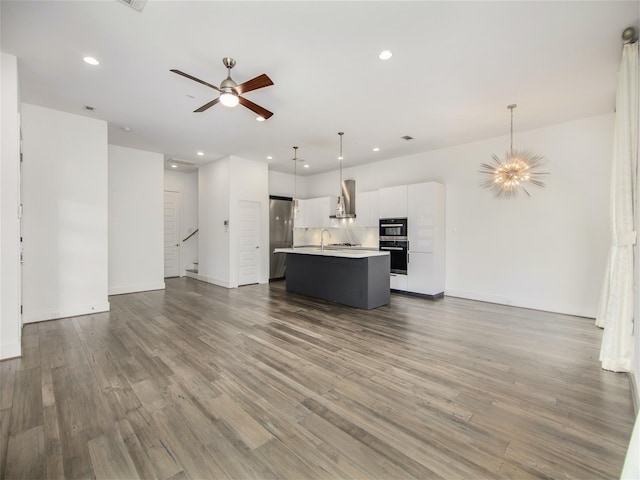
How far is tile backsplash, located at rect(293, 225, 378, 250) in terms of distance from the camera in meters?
7.49

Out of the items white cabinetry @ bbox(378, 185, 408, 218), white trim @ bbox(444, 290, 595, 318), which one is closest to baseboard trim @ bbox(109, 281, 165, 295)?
white cabinetry @ bbox(378, 185, 408, 218)

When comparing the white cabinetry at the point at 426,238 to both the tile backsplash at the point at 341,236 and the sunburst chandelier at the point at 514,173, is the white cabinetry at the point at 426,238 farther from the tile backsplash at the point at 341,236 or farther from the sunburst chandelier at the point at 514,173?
the tile backsplash at the point at 341,236

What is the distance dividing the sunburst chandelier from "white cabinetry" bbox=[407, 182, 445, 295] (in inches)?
39.9

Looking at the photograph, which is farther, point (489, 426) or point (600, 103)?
point (600, 103)

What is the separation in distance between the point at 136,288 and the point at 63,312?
1.85 metres

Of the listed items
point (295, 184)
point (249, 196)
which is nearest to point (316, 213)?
point (295, 184)

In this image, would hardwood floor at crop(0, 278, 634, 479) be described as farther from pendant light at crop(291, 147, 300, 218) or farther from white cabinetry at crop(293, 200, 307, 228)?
white cabinetry at crop(293, 200, 307, 228)

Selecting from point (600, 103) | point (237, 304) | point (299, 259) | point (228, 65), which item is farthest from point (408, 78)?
point (237, 304)

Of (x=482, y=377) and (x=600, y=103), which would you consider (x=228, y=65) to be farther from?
(x=600, y=103)

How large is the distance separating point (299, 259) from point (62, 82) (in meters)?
4.49

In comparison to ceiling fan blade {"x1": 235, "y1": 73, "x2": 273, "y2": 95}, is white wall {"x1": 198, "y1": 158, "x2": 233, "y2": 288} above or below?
below

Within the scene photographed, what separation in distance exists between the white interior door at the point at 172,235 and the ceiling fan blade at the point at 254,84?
257 inches

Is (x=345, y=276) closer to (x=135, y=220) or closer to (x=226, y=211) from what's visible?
(x=226, y=211)

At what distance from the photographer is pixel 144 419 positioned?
6.68ft
